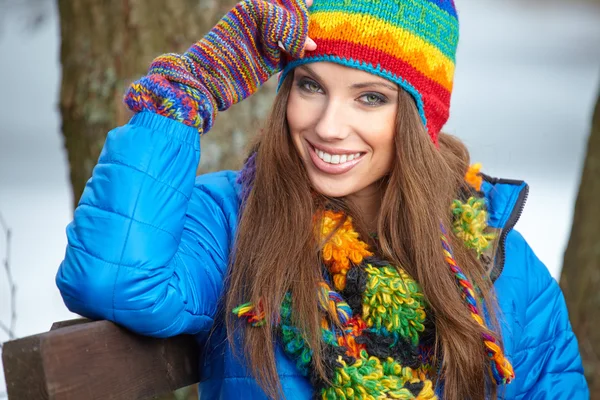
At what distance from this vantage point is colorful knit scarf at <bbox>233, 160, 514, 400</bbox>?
7.22ft

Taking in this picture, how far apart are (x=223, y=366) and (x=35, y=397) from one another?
0.71 metres

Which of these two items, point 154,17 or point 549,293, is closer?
point 549,293

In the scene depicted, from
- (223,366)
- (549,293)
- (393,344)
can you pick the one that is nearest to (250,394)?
(223,366)

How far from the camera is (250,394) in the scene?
7.27ft

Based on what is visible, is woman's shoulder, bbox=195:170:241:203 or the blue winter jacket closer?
the blue winter jacket

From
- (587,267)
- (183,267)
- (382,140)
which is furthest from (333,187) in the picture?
(587,267)

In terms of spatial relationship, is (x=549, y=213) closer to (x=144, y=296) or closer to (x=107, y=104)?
(x=107, y=104)

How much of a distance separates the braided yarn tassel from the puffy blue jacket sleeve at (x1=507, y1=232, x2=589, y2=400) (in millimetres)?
188

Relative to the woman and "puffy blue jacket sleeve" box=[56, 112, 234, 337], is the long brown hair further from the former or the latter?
"puffy blue jacket sleeve" box=[56, 112, 234, 337]

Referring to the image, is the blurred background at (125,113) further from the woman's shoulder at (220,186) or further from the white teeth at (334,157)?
the white teeth at (334,157)

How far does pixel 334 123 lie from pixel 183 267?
59 centimetres

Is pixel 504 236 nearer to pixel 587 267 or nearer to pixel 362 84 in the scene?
pixel 362 84

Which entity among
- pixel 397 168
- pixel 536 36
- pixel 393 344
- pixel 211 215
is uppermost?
pixel 536 36

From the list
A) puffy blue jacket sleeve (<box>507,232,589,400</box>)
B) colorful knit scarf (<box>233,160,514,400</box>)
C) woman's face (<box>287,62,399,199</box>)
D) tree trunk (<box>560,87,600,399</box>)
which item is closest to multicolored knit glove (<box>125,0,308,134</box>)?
woman's face (<box>287,62,399,199</box>)
